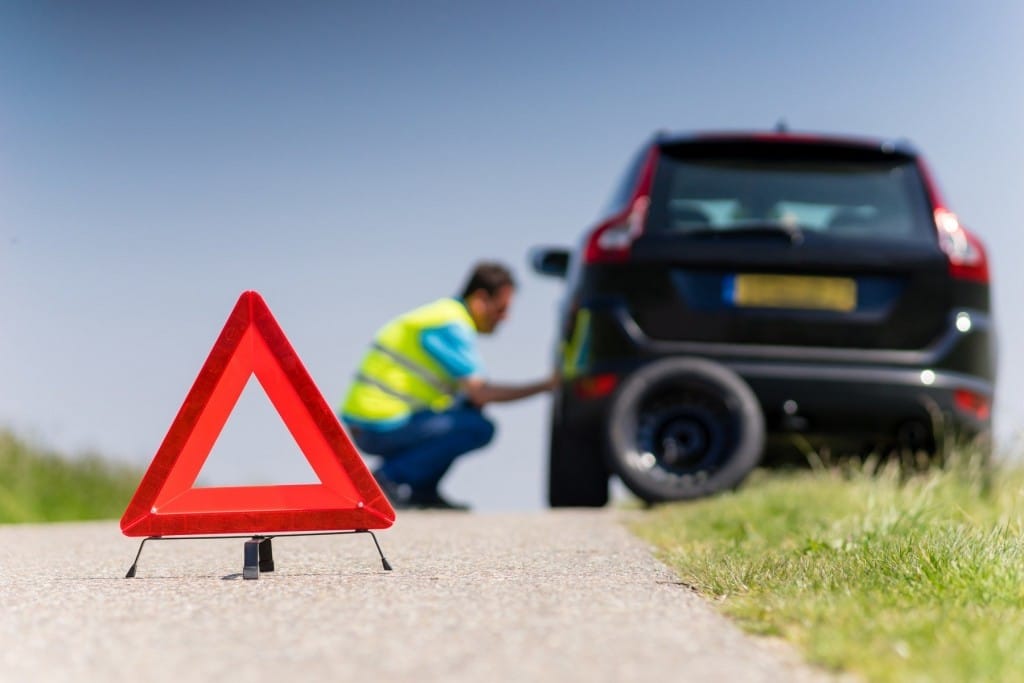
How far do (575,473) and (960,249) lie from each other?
2434 millimetres

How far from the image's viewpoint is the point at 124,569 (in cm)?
523

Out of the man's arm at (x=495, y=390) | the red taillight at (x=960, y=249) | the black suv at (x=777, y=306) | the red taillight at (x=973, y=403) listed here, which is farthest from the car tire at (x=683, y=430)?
the man's arm at (x=495, y=390)

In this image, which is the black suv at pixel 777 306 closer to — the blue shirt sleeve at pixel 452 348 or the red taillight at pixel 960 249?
the red taillight at pixel 960 249

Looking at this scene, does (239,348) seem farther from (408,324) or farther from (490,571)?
(408,324)

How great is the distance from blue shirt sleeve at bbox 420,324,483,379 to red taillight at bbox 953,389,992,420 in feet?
11.4

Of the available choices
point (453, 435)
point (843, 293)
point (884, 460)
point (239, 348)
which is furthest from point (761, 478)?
point (239, 348)

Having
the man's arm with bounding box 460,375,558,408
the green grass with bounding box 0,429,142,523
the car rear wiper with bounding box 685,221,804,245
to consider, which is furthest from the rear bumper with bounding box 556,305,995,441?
the green grass with bounding box 0,429,142,523

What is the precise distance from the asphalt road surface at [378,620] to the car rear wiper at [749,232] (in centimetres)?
197

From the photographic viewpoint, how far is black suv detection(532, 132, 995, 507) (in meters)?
7.13

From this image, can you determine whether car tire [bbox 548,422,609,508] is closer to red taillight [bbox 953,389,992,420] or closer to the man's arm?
the man's arm

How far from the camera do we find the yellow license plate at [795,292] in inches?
284

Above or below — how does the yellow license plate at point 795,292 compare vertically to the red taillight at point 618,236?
below

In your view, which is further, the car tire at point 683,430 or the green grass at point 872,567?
the car tire at point 683,430

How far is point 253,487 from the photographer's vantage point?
477 cm
